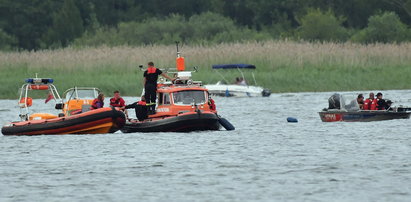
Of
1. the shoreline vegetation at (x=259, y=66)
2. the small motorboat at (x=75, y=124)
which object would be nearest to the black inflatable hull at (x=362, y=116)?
the small motorboat at (x=75, y=124)

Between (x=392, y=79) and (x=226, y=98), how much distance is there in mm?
8632

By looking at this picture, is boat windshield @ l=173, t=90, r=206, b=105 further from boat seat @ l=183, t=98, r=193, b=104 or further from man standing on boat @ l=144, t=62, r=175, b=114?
man standing on boat @ l=144, t=62, r=175, b=114

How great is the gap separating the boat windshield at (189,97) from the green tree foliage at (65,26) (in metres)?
60.1

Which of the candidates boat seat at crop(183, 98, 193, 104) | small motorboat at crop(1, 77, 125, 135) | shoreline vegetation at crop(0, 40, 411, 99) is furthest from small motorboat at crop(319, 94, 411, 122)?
shoreline vegetation at crop(0, 40, 411, 99)

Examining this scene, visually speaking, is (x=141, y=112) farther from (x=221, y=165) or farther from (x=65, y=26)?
(x=65, y=26)

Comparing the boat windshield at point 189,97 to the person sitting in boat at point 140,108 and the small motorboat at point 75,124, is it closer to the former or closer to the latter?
the person sitting in boat at point 140,108

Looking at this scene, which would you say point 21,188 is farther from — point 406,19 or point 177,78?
point 406,19

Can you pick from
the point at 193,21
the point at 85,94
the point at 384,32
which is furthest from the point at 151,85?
the point at 193,21

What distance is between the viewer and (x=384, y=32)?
8150 cm

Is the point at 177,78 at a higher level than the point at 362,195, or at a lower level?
higher

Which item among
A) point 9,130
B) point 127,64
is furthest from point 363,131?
point 127,64

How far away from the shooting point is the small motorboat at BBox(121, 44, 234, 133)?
31.5 meters

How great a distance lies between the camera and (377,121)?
35.8 m

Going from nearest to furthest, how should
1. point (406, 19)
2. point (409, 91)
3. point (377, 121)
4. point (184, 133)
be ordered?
point (184, 133) < point (377, 121) < point (409, 91) < point (406, 19)
